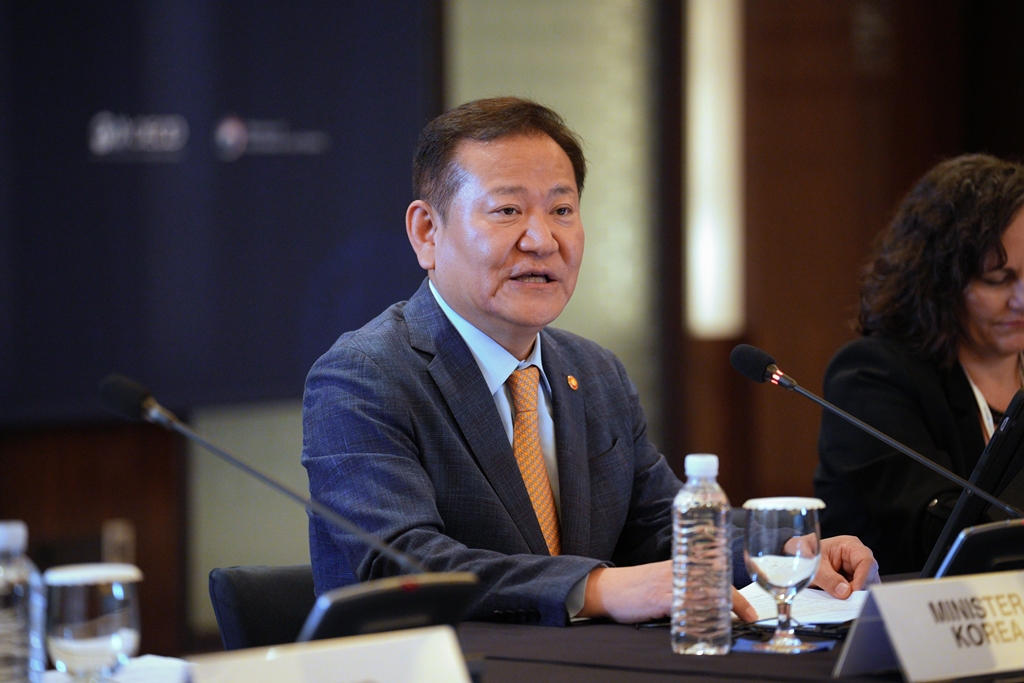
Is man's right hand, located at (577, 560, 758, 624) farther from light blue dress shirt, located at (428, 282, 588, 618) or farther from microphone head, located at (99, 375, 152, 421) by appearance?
microphone head, located at (99, 375, 152, 421)

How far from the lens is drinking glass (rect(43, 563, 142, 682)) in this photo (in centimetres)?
113

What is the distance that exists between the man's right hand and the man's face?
1.75 ft

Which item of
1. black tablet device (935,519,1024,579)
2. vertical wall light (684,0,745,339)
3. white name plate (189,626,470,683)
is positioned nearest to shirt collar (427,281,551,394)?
black tablet device (935,519,1024,579)

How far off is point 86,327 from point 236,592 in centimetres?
170

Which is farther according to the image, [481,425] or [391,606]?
[481,425]

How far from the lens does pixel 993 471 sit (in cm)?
168

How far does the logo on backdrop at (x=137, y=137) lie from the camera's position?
326 centimetres

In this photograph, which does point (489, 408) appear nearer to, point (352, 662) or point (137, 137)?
point (352, 662)

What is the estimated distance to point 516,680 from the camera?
1.29 metres

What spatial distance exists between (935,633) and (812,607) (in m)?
0.40

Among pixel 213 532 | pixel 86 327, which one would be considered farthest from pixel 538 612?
pixel 213 532

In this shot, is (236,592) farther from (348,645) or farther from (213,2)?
(213,2)

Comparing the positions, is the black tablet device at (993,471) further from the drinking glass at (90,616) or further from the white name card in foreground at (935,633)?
the drinking glass at (90,616)

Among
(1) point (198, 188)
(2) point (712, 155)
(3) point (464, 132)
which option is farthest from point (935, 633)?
(2) point (712, 155)
